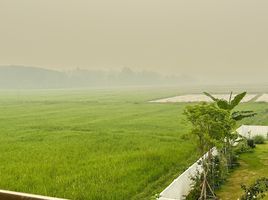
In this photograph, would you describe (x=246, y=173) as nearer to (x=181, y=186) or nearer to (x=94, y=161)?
(x=181, y=186)

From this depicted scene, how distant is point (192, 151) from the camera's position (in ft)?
49.4

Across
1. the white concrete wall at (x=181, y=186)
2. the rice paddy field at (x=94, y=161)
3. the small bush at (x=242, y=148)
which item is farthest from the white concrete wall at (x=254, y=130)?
the white concrete wall at (x=181, y=186)

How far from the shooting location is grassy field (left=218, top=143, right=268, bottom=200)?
1006 centimetres

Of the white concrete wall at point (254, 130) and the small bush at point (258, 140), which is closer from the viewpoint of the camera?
the small bush at point (258, 140)

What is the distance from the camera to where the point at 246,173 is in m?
12.0

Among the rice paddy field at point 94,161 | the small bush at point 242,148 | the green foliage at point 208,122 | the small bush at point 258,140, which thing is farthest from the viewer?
the small bush at point 258,140

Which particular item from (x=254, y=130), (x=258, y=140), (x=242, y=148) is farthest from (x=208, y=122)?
(x=254, y=130)

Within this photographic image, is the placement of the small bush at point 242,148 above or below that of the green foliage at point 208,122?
below

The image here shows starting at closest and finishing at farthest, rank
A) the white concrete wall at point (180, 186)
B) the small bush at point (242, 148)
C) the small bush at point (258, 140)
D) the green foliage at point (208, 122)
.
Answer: the white concrete wall at point (180, 186)
the green foliage at point (208, 122)
the small bush at point (242, 148)
the small bush at point (258, 140)

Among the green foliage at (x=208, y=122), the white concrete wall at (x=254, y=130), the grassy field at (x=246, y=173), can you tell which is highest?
the green foliage at (x=208, y=122)

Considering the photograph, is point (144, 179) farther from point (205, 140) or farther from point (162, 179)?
point (205, 140)

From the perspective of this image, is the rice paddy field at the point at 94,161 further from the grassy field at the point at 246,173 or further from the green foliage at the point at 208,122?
the grassy field at the point at 246,173

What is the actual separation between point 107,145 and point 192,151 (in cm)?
390

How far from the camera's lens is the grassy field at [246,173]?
10.1 metres
